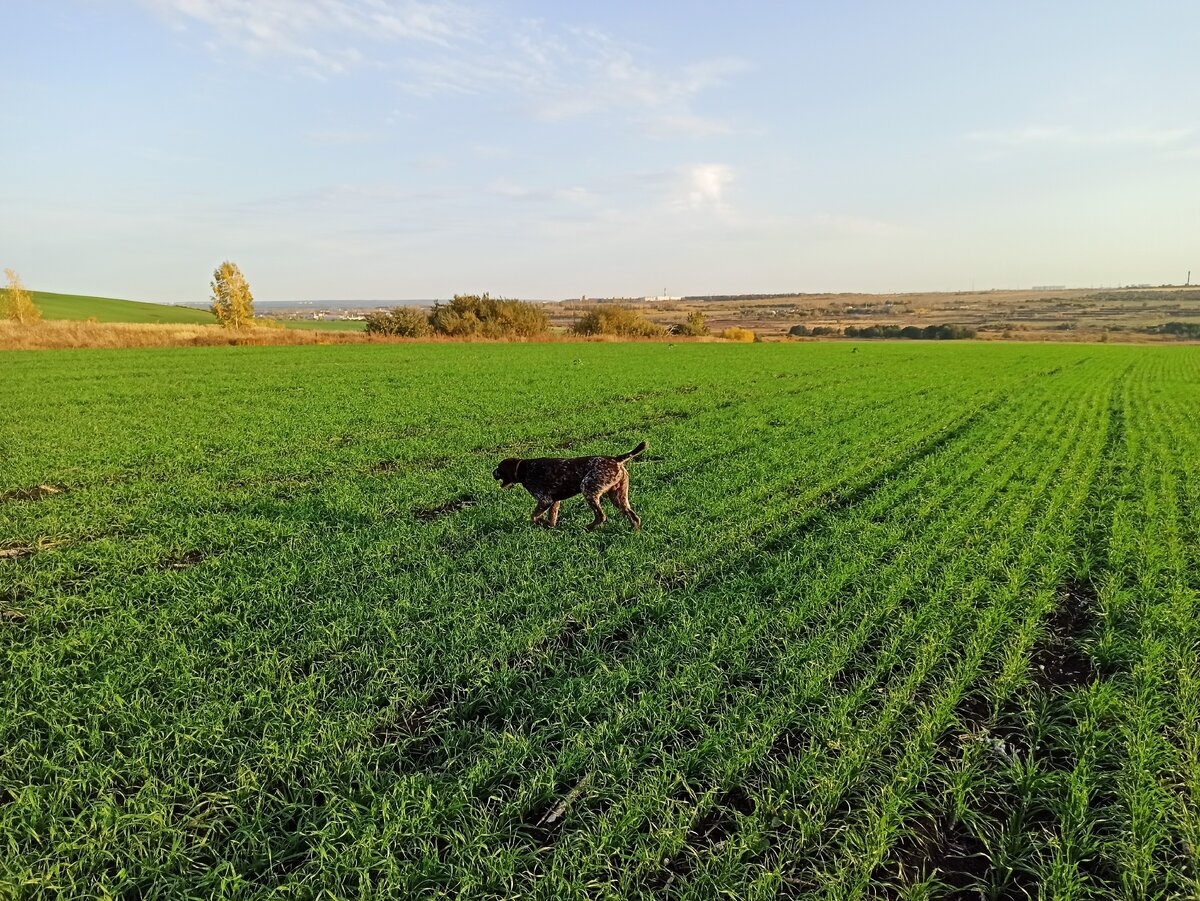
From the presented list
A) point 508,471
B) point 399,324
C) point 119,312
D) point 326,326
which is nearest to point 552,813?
point 508,471

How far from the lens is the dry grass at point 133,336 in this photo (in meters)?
41.1

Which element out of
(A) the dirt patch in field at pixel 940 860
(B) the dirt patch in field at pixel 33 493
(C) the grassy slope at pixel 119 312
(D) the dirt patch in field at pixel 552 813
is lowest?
(A) the dirt patch in field at pixel 940 860

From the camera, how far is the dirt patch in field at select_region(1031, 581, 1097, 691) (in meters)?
5.71

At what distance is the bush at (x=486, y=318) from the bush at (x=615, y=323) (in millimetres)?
7975

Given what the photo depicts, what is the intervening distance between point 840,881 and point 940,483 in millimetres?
10790

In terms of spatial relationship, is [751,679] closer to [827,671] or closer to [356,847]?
[827,671]

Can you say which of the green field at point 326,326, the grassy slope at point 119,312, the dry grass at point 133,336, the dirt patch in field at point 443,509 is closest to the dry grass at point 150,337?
the dry grass at point 133,336

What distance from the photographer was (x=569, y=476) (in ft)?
27.9

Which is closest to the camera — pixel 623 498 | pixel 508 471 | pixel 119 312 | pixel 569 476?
pixel 569 476

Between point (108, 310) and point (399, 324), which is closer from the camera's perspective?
point (399, 324)

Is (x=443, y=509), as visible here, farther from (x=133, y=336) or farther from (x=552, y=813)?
(x=133, y=336)

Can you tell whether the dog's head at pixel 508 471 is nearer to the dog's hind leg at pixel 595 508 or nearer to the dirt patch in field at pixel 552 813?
the dog's hind leg at pixel 595 508

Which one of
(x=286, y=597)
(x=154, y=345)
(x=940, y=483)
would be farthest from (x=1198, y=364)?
(x=154, y=345)

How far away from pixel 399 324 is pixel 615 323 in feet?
88.3
